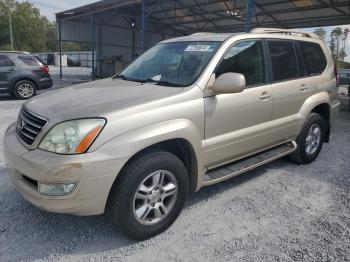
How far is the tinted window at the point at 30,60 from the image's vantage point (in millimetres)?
11512

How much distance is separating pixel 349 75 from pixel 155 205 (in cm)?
1979

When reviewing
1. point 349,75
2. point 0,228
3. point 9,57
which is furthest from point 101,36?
point 0,228

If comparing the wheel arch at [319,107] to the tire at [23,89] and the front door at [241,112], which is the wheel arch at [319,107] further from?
the tire at [23,89]

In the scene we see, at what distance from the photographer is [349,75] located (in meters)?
19.6

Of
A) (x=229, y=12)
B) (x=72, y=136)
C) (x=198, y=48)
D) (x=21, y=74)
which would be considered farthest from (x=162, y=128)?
(x=229, y=12)

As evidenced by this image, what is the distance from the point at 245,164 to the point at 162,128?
1.42m

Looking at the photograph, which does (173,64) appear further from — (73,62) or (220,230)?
(73,62)

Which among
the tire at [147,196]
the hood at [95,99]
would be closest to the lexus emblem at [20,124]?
the hood at [95,99]

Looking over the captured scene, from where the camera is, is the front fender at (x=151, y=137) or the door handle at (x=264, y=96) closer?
the front fender at (x=151, y=137)

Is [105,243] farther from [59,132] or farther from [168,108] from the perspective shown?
[168,108]

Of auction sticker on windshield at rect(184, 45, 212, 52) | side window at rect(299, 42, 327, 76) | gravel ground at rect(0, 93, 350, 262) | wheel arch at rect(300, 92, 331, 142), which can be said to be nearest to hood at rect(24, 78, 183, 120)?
auction sticker on windshield at rect(184, 45, 212, 52)

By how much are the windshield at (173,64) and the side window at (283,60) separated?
96 centimetres

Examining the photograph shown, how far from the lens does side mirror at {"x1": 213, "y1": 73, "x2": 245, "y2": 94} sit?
3283 mm

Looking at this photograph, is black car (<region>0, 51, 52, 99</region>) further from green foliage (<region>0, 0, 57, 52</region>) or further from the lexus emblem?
green foliage (<region>0, 0, 57, 52</region>)
